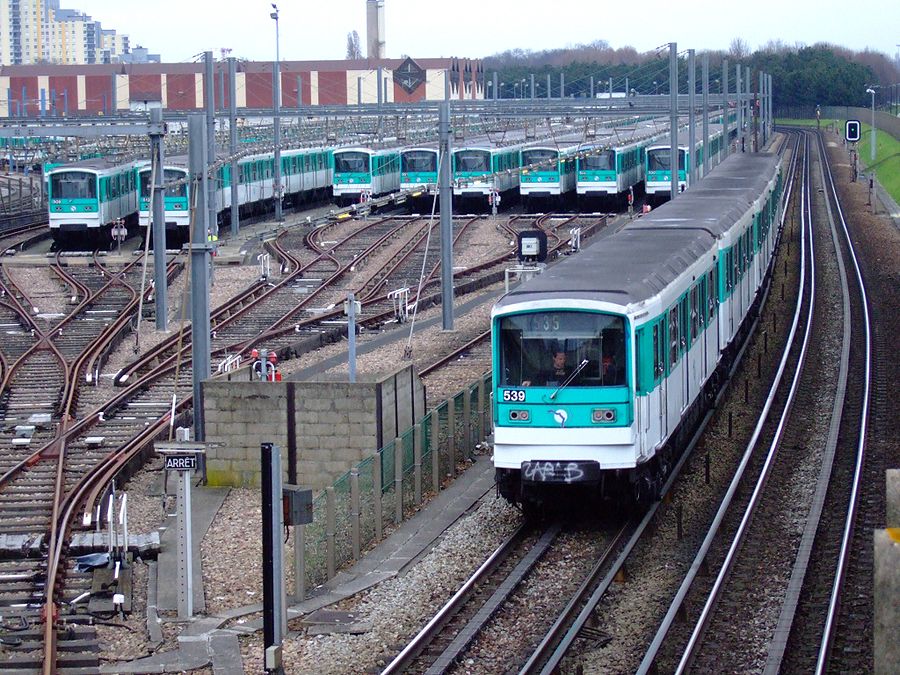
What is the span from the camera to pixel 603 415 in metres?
13.0

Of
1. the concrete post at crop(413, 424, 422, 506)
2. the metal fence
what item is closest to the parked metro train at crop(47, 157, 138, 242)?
the metal fence

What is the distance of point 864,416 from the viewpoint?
18.8 m

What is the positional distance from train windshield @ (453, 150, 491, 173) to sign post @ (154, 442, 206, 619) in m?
37.8

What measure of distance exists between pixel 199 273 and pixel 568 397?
215 inches

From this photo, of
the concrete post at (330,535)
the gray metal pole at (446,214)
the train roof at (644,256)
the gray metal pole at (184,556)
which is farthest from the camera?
the gray metal pole at (446,214)

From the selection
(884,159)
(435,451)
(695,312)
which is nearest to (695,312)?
(695,312)

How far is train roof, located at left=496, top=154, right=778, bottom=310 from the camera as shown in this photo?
522 inches

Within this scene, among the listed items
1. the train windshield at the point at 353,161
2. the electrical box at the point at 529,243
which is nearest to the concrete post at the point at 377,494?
the electrical box at the point at 529,243

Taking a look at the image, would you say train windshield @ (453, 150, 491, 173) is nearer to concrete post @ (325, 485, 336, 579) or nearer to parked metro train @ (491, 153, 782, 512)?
parked metro train @ (491, 153, 782, 512)

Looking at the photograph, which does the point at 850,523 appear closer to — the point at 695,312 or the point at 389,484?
the point at 695,312

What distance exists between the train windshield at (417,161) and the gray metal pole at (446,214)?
2519 cm

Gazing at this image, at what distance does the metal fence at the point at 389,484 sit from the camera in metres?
12.7

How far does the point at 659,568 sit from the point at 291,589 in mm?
3003

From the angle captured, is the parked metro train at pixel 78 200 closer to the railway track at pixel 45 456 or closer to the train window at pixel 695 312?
the railway track at pixel 45 456
